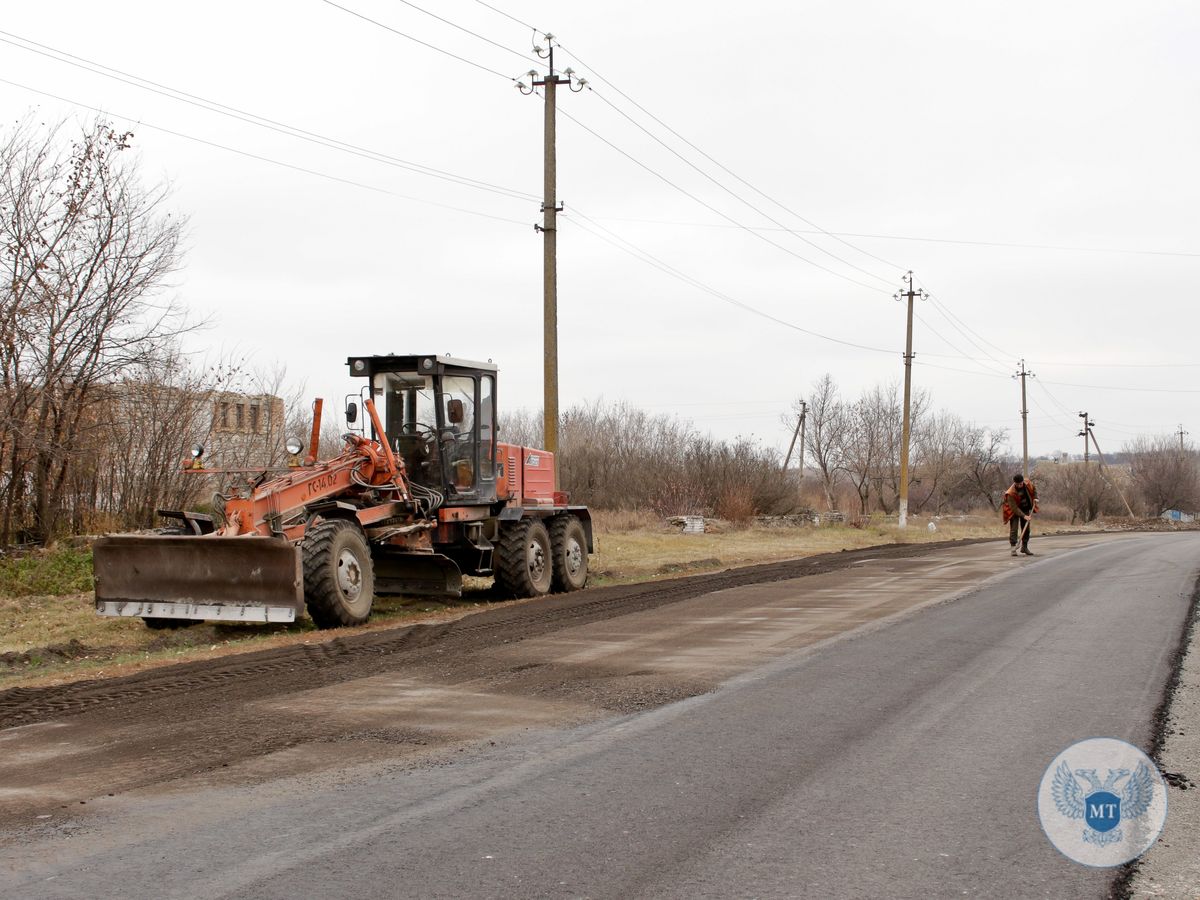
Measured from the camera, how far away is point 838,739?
23.2 ft

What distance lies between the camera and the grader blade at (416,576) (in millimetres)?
15703

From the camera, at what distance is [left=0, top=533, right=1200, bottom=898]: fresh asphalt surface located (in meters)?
4.59

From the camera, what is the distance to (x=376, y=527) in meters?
14.7

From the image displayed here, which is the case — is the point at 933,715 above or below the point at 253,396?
below

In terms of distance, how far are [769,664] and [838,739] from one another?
279 centimetres

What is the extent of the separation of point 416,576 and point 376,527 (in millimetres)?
1456

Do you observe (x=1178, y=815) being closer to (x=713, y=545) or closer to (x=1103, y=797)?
(x=1103, y=797)

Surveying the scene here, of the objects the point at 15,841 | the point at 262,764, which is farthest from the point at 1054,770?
the point at 15,841

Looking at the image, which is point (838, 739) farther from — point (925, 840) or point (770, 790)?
point (925, 840)

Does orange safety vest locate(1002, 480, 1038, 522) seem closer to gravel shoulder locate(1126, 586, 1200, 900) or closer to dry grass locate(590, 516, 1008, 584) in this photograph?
dry grass locate(590, 516, 1008, 584)

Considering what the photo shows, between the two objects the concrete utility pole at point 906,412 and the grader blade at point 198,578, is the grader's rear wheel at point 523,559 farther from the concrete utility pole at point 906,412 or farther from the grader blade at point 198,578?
the concrete utility pole at point 906,412

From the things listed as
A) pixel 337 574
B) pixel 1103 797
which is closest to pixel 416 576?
pixel 337 574

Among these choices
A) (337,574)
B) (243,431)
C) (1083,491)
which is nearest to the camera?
(337,574)

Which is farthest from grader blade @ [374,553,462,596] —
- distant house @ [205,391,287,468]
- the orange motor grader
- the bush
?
distant house @ [205,391,287,468]
